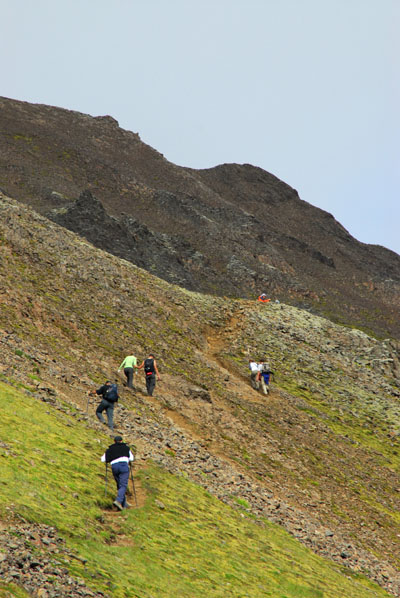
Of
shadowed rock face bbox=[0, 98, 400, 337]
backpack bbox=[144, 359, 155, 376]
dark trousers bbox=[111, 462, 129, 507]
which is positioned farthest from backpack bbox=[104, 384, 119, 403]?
shadowed rock face bbox=[0, 98, 400, 337]

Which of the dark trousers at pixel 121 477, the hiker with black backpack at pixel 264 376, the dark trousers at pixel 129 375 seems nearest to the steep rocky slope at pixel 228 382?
the dark trousers at pixel 129 375

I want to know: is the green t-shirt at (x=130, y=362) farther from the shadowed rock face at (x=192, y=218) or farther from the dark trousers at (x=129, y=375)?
the shadowed rock face at (x=192, y=218)

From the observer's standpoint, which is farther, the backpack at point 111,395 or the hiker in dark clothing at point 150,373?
the hiker in dark clothing at point 150,373

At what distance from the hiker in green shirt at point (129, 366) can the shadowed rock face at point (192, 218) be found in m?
34.9

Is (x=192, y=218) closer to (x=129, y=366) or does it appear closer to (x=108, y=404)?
(x=129, y=366)

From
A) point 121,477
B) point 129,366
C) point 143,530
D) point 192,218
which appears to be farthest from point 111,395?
point 192,218

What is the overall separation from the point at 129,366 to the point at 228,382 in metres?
11.0

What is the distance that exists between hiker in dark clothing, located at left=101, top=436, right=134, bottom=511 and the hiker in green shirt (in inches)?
488

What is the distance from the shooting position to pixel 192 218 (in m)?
91.1

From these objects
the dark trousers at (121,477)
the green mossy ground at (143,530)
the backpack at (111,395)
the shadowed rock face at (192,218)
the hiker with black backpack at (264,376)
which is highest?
the shadowed rock face at (192,218)

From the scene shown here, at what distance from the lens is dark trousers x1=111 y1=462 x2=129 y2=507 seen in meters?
16.6

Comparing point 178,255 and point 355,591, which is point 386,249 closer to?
point 178,255

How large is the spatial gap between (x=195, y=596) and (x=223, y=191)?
110 metres

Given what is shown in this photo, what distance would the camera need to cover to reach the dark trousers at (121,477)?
16.6m
